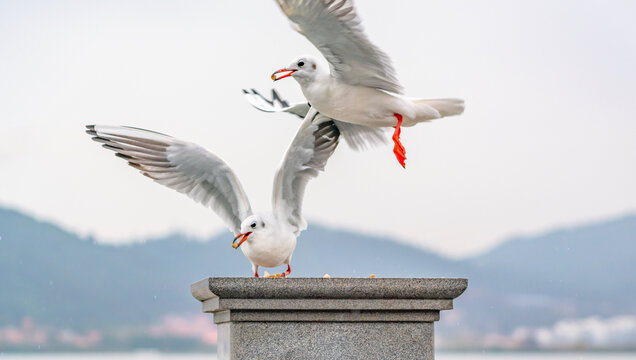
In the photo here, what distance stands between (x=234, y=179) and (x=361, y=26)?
1.47 m

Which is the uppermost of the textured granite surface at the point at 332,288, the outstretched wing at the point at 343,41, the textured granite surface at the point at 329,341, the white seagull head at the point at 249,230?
the outstretched wing at the point at 343,41

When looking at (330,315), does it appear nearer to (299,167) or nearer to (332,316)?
(332,316)

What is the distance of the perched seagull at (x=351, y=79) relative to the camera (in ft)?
16.5

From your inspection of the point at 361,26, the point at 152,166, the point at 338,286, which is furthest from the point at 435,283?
the point at 152,166

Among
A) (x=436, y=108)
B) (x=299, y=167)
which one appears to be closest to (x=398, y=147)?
(x=436, y=108)

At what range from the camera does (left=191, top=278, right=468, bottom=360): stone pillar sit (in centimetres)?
505

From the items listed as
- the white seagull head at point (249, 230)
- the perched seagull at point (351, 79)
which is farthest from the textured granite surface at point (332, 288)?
the perched seagull at point (351, 79)

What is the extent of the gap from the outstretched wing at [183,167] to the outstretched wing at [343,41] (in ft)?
3.68

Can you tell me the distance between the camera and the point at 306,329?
16.8 feet

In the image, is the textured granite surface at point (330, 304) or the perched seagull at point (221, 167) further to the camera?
the perched seagull at point (221, 167)

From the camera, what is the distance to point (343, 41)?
17.0ft

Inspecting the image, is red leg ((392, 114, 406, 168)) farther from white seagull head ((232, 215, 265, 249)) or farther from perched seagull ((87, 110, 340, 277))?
white seagull head ((232, 215, 265, 249))

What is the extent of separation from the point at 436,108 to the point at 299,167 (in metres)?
1.00

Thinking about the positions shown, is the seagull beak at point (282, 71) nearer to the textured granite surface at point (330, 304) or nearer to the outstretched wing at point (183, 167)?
the outstretched wing at point (183, 167)
